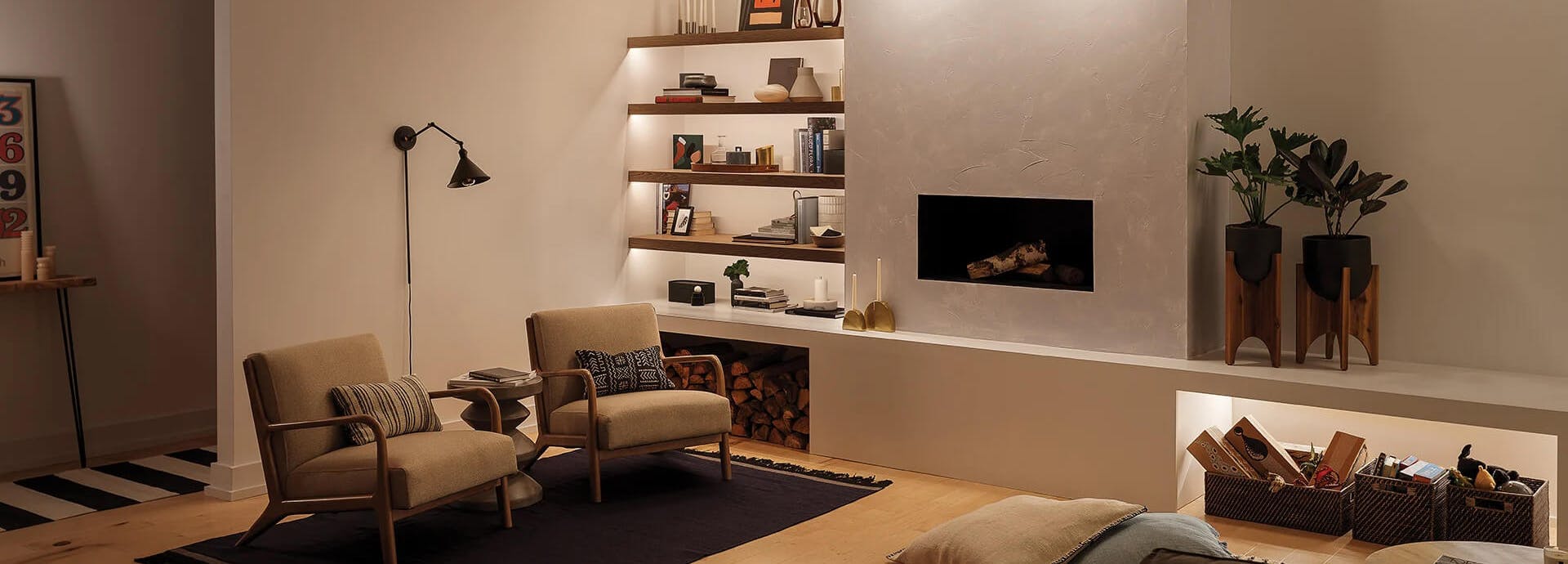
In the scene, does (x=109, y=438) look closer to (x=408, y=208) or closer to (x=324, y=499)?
(x=408, y=208)

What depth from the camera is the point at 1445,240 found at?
525 centimetres

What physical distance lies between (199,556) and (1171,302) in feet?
12.6

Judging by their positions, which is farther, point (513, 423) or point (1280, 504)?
point (513, 423)

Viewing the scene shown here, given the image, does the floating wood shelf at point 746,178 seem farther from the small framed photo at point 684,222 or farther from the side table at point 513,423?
the side table at point 513,423

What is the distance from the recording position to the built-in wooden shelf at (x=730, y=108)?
6.54m

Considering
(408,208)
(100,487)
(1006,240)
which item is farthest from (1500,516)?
(100,487)

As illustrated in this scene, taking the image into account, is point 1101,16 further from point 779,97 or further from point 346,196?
point 346,196

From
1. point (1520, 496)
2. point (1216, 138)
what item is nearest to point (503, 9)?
point (1216, 138)

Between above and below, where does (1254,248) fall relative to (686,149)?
below

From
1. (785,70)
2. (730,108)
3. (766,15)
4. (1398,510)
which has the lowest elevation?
(1398,510)

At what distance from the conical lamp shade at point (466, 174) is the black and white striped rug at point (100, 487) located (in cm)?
171

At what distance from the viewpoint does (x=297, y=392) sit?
4652mm

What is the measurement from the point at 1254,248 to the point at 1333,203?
334 mm

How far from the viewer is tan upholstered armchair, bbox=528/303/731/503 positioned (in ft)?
17.8
